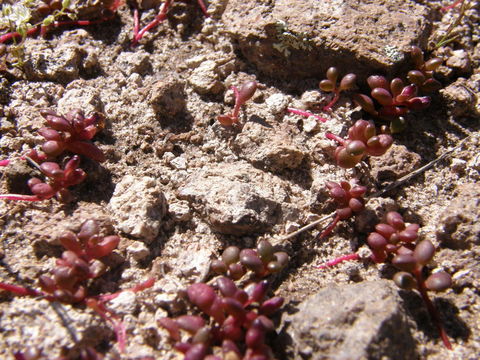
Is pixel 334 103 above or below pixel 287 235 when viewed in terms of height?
above

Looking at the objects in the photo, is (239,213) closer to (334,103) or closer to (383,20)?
(334,103)

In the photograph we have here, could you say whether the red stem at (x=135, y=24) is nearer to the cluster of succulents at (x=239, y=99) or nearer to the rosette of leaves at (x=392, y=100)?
the cluster of succulents at (x=239, y=99)

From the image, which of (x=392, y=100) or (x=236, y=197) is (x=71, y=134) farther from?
(x=392, y=100)

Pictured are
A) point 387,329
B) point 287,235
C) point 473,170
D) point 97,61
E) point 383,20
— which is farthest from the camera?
point 97,61

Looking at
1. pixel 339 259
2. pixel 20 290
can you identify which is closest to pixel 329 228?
pixel 339 259

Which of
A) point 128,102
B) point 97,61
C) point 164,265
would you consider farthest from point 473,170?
point 97,61

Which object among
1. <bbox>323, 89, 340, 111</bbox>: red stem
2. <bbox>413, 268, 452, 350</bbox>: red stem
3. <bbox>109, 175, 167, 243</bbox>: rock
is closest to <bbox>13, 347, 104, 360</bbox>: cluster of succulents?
<bbox>109, 175, 167, 243</bbox>: rock

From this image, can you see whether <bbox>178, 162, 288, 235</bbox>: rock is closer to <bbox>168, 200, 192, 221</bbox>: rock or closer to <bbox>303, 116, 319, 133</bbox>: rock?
<bbox>168, 200, 192, 221</bbox>: rock
